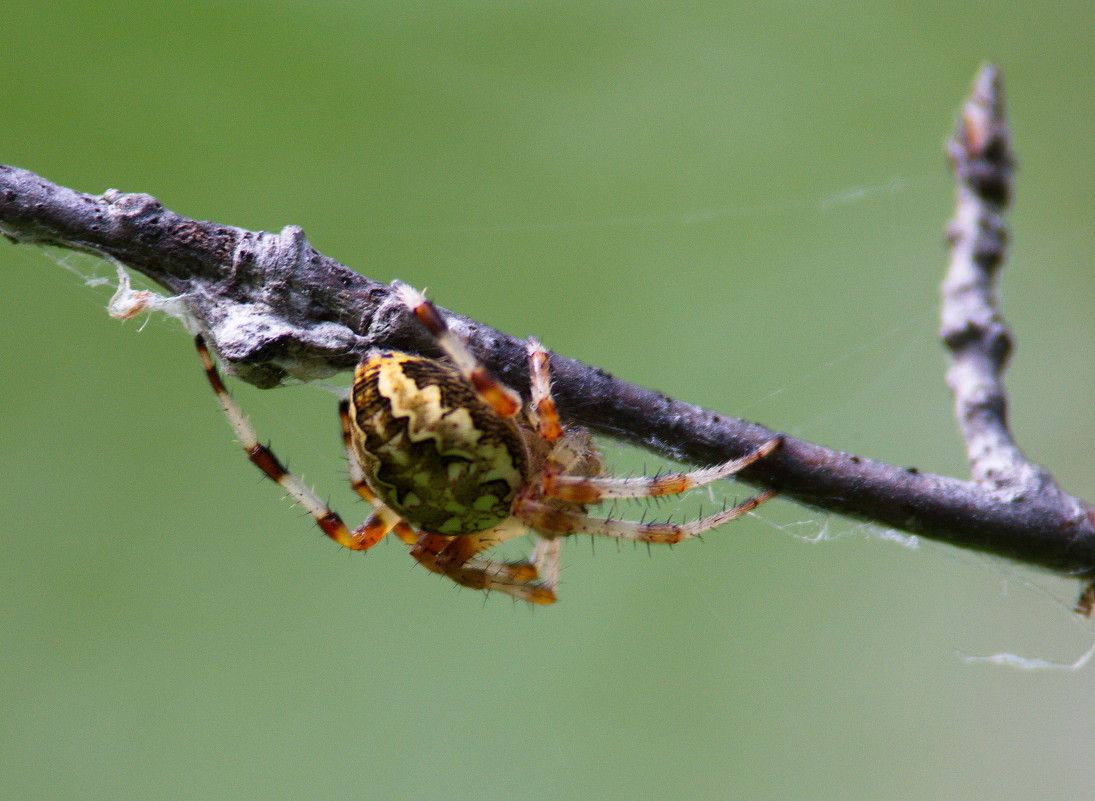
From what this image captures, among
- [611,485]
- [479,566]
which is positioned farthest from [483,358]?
[479,566]

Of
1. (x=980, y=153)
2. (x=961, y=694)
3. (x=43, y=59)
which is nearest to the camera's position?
(x=980, y=153)

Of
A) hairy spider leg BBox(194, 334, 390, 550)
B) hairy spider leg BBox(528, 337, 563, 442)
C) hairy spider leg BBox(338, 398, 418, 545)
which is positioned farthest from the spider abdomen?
hairy spider leg BBox(194, 334, 390, 550)

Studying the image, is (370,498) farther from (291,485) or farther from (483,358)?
(483,358)

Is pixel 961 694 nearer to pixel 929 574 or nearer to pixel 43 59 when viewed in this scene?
pixel 929 574

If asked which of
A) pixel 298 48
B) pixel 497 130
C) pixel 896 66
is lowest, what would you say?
pixel 298 48

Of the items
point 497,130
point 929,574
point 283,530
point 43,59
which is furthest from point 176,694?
point 929,574

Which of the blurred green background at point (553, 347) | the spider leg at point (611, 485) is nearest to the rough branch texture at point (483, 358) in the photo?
the spider leg at point (611, 485)

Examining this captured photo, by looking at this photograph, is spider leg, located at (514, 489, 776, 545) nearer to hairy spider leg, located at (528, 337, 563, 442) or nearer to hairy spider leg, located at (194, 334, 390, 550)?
hairy spider leg, located at (528, 337, 563, 442)
